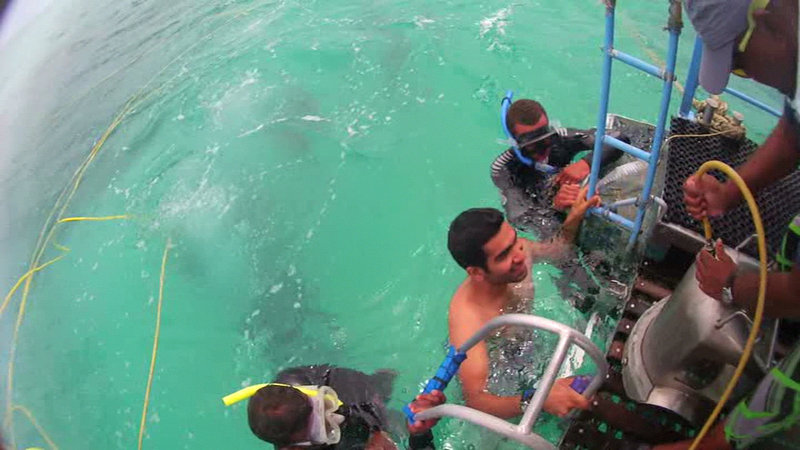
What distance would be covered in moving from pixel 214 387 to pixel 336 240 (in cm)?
157

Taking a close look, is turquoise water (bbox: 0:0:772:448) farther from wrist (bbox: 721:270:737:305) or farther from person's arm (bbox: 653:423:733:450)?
wrist (bbox: 721:270:737:305)

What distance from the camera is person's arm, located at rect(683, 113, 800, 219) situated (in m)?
1.81

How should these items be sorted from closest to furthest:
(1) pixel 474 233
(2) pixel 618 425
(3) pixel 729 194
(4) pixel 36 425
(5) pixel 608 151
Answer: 1. (3) pixel 729 194
2. (2) pixel 618 425
3. (1) pixel 474 233
4. (5) pixel 608 151
5. (4) pixel 36 425

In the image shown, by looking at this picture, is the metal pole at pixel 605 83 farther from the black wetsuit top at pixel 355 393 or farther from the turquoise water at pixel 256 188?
the black wetsuit top at pixel 355 393

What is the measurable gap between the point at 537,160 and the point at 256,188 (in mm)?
2934

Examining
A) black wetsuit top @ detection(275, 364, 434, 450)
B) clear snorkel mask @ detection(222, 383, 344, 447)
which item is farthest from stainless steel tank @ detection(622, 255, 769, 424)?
clear snorkel mask @ detection(222, 383, 344, 447)

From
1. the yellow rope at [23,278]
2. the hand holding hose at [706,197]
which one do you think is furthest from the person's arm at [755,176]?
the yellow rope at [23,278]

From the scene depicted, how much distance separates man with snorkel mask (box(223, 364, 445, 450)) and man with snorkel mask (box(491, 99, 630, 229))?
162 cm

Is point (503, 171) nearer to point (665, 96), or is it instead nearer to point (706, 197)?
point (665, 96)

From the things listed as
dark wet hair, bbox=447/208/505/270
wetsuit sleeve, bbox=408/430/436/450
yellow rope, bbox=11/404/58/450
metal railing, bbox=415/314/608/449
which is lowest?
yellow rope, bbox=11/404/58/450

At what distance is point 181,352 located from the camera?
4.35 m

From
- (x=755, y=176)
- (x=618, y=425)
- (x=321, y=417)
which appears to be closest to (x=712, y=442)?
(x=618, y=425)

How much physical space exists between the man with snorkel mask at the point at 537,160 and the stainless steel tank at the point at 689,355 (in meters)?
1.41

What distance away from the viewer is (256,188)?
5266mm
